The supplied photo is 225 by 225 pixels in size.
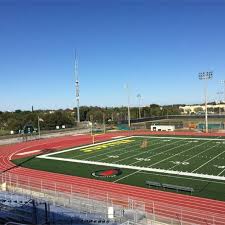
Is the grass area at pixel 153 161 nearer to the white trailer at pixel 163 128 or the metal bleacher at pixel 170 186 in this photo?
the metal bleacher at pixel 170 186

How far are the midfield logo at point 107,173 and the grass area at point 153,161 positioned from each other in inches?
18.0

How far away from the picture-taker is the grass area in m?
24.8

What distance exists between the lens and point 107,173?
92.3 ft

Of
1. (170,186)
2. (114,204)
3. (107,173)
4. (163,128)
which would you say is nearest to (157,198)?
(170,186)

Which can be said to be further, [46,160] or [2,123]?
[2,123]

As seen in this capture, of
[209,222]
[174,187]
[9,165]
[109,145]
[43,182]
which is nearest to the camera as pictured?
[209,222]

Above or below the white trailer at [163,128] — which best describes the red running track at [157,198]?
below

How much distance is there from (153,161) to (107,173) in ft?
19.9

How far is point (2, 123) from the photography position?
112000 millimetres

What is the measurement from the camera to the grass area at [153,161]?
2480 centimetres

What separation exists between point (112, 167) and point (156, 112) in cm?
10436

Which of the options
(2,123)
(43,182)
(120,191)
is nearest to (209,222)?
(120,191)

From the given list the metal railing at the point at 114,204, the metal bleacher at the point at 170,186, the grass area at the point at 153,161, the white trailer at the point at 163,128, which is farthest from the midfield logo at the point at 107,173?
the white trailer at the point at 163,128

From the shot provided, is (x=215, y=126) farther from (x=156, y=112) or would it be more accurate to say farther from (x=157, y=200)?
(x=156, y=112)
